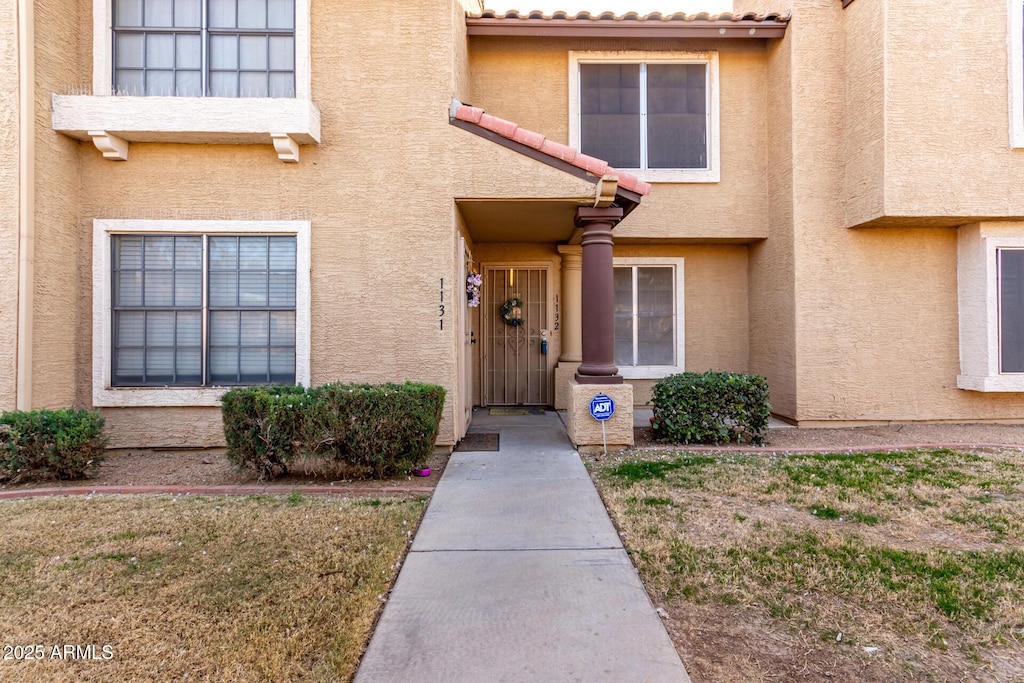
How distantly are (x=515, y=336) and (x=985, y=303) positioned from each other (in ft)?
22.0

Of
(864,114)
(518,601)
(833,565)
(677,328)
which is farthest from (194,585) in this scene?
(864,114)

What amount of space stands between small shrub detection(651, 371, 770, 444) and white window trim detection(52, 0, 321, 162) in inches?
211

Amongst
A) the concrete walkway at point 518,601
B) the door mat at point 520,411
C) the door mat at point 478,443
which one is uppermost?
the door mat at point 520,411

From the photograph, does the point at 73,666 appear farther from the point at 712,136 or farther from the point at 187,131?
the point at 712,136

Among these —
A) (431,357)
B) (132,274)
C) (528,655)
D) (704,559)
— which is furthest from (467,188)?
(528,655)

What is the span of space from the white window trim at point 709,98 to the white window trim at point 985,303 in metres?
3.54

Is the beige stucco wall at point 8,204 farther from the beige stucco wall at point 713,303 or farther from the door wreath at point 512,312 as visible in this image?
the beige stucco wall at point 713,303

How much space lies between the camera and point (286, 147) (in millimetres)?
5910

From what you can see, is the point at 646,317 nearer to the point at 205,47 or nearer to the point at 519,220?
the point at 519,220

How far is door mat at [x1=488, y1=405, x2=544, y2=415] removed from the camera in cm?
870

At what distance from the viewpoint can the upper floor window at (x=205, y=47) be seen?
6.11m

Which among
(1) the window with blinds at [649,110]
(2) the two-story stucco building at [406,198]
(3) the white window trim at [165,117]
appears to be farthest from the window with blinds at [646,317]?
(3) the white window trim at [165,117]

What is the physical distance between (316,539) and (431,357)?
284 cm

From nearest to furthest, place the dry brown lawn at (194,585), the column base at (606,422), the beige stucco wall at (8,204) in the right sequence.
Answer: the dry brown lawn at (194,585) < the beige stucco wall at (8,204) < the column base at (606,422)
